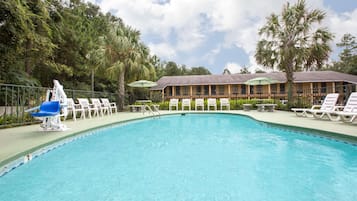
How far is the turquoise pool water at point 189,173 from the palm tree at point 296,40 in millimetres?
8770

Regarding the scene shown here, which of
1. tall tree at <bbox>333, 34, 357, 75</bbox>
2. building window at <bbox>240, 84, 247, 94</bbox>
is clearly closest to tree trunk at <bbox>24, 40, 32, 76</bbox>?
building window at <bbox>240, 84, 247, 94</bbox>

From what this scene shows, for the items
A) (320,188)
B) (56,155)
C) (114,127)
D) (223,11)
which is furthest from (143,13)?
(320,188)

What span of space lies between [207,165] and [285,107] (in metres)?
11.6

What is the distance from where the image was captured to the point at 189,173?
2764 millimetres

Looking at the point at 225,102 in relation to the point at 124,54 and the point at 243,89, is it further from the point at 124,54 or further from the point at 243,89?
the point at 243,89

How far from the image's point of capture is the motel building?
868 inches

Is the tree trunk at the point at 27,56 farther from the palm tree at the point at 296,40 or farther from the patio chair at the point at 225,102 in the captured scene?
the palm tree at the point at 296,40

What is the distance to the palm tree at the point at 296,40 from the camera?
38.4ft

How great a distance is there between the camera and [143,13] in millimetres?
16875

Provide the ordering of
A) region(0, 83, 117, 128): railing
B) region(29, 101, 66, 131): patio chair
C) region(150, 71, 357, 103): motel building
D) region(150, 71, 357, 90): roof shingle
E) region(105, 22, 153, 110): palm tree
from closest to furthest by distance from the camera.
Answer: region(29, 101, 66, 131): patio chair < region(0, 83, 117, 128): railing < region(105, 22, 153, 110): palm tree < region(150, 71, 357, 90): roof shingle < region(150, 71, 357, 103): motel building

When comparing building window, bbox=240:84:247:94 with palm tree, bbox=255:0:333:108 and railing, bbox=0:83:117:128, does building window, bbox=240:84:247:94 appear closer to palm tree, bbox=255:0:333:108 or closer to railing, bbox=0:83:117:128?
palm tree, bbox=255:0:333:108

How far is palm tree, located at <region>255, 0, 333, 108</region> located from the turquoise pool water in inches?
345

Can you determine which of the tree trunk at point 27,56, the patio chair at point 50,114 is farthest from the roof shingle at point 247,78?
the patio chair at point 50,114

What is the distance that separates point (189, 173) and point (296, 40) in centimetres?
1195
